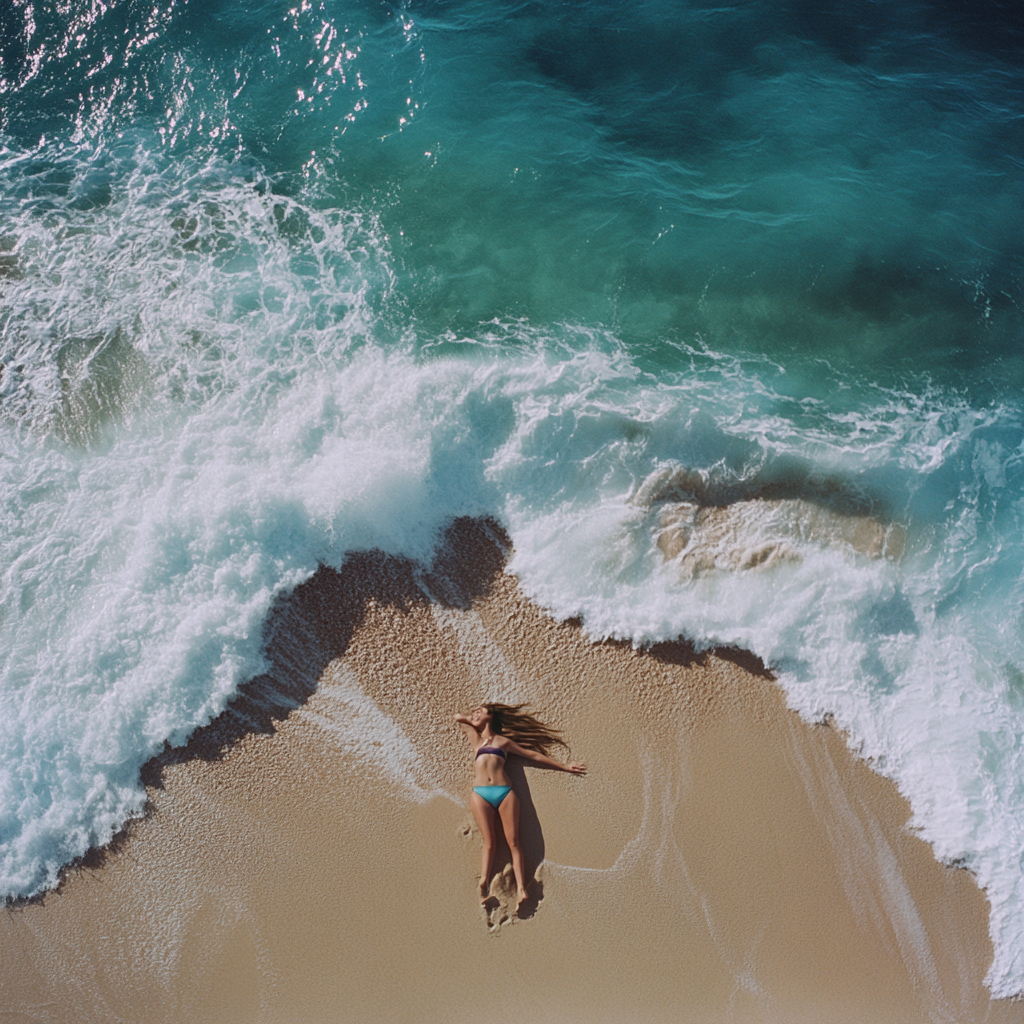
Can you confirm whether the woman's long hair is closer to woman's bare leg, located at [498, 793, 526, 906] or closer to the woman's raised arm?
the woman's raised arm

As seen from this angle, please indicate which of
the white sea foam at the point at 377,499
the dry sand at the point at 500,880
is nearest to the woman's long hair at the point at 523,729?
the dry sand at the point at 500,880

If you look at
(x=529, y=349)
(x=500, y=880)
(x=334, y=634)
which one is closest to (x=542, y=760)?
(x=500, y=880)

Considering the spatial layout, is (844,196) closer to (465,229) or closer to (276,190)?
(465,229)

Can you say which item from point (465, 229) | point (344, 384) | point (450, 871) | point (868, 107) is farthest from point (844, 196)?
point (450, 871)

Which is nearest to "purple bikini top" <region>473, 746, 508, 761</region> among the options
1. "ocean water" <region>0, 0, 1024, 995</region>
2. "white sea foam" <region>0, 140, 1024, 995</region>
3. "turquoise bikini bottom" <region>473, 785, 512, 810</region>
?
"turquoise bikini bottom" <region>473, 785, 512, 810</region>

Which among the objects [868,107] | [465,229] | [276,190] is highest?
[868,107]

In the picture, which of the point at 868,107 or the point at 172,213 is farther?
the point at 868,107

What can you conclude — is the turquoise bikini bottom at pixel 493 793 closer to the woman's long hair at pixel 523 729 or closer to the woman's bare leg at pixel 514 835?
the woman's bare leg at pixel 514 835
